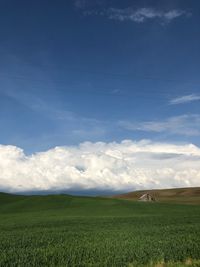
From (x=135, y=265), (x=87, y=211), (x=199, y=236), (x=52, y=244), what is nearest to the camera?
(x=135, y=265)

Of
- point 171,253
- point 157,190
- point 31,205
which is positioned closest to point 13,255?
point 171,253

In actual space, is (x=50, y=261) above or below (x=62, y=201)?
below

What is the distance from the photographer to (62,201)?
324ft

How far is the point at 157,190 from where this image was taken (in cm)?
15100

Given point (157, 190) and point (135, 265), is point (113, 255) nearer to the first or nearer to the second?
point (135, 265)

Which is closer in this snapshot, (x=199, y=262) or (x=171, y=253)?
(x=199, y=262)

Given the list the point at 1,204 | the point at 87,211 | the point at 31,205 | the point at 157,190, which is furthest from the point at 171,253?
the point at 157,190

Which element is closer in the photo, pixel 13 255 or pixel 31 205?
pixel 13 255

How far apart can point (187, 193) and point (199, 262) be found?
11966 centimetres

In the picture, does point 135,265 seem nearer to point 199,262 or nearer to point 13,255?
point 199,262

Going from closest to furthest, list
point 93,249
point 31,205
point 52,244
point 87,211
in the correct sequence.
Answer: point 93,249 < point 52,244 < point 87,211 < point 31,205

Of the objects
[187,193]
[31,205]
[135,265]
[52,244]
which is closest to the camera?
[135,265]

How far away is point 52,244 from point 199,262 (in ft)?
35.6

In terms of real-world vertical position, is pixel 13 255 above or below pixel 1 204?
below
